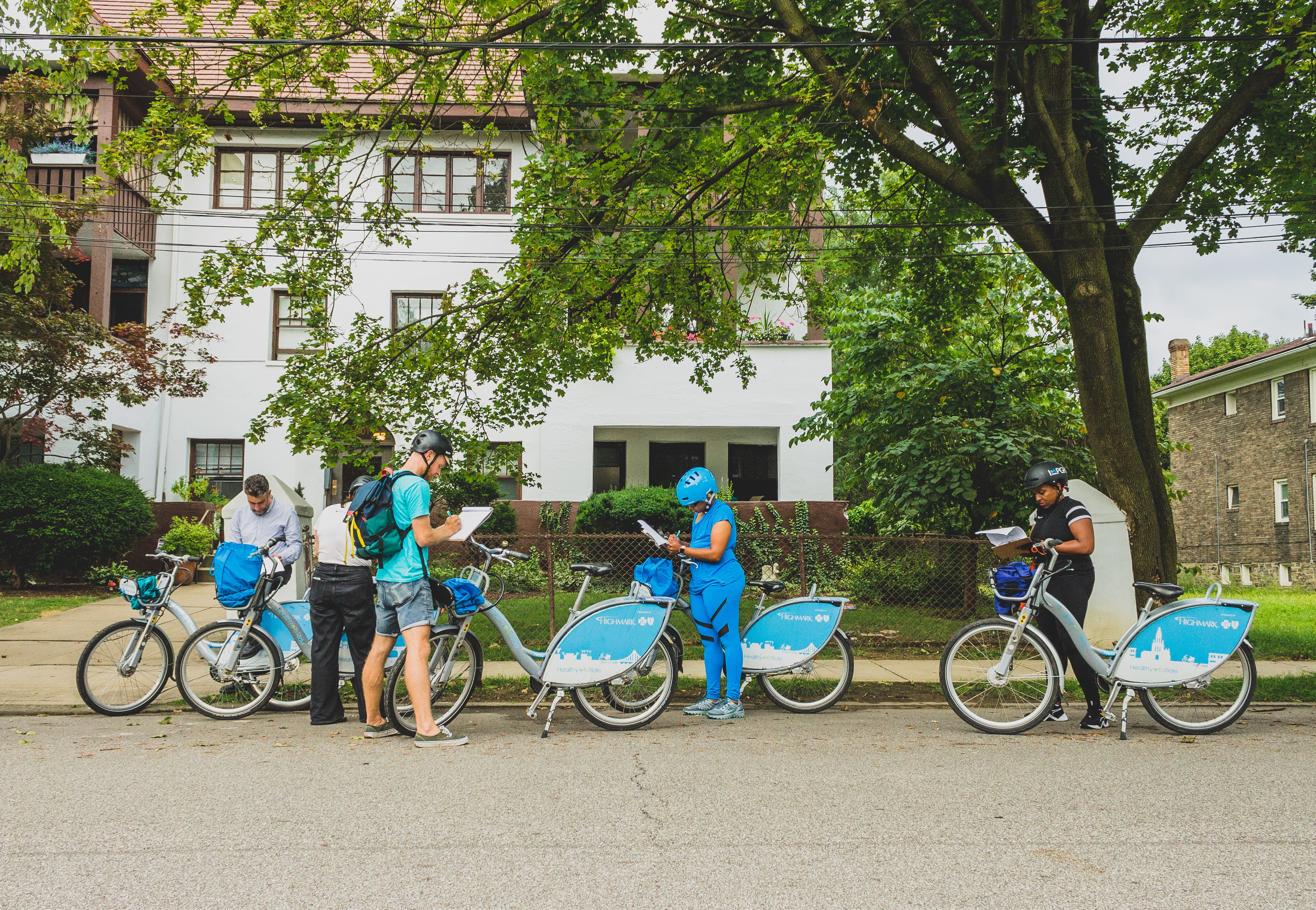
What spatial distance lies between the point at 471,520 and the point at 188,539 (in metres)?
13.1

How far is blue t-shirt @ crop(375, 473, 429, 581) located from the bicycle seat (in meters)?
5.01

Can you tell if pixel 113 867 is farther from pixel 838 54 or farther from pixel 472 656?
pixel 838 54

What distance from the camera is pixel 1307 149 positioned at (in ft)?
39.0

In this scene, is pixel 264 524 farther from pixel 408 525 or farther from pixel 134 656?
pixel 408 525

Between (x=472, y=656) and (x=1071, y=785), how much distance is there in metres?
3.99

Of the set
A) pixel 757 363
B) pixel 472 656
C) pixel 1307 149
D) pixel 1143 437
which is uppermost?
pixel 1307 149

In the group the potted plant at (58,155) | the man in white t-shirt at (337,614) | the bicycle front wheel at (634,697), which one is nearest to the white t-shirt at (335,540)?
the man in white t-shirt at (337,614)

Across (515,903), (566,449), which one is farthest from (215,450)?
(515,903)

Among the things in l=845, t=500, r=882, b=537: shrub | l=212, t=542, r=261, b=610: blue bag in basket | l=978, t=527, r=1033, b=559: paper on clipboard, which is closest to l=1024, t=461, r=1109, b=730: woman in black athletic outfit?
l=978, t=527, r=1033, b=559: paper on clipboard

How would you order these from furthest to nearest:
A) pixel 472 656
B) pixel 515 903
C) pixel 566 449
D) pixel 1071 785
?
pixel 566 449 < pixel 472 656 < pixel 1071 785 < pixel 515 903

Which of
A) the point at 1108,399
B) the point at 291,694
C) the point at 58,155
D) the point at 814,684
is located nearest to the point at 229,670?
the point at 291,694

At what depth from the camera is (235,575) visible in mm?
7828

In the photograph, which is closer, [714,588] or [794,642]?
[714,588]

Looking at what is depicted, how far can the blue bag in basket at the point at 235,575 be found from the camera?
7781 mm
